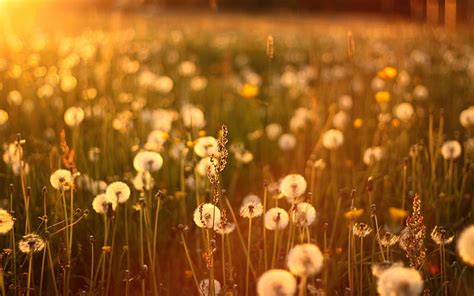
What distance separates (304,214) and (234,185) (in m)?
0.99

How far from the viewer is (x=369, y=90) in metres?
4.12

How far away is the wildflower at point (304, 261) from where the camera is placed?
1.12 meters

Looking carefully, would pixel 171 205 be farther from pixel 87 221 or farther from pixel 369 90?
pixel 369 90

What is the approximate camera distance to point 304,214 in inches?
60.7

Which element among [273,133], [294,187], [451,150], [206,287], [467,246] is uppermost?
[273,133]

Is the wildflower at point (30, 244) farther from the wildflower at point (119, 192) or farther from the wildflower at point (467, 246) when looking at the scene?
the wildflower at point (467, 246)

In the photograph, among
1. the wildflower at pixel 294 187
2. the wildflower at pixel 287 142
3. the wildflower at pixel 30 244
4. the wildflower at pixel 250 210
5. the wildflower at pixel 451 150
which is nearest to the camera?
the wildflower at pixel 30 244

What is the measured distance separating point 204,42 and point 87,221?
6234 mm

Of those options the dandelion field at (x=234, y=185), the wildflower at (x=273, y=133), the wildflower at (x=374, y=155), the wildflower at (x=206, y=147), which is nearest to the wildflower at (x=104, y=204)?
the dandelion field at (x=234, y=185)

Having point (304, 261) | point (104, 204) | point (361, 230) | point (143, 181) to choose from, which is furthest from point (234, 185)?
point (304, 261)

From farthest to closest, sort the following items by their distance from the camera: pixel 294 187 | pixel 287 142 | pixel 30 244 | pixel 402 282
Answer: pixel 287 142, pixel 294 187, pixel 30 244, pixel 402 282

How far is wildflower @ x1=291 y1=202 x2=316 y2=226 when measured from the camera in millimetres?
1506

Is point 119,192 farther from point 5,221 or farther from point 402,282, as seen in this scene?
point 402,282

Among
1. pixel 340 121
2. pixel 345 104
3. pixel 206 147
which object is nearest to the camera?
pixel 206 147
